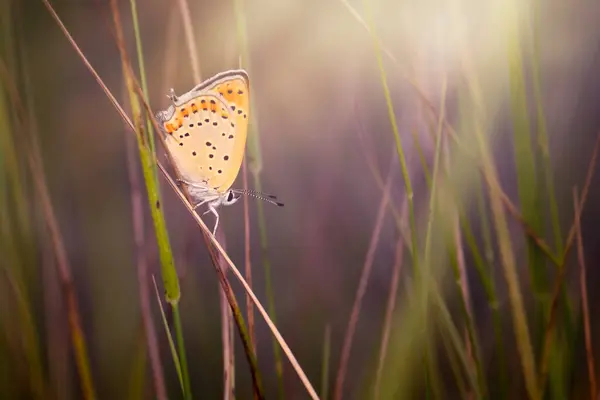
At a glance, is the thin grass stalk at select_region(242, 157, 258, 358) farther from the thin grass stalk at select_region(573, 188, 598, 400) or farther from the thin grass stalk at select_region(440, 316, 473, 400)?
the thin grass stalk at select_region(573, 188, 598, 400)

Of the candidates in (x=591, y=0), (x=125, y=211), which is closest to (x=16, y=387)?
(x=125, y=211)

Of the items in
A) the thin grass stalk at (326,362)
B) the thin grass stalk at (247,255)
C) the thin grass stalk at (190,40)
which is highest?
the thin grass stalk at (190,40)

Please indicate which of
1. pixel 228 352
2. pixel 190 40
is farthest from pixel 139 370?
pixel 190 40

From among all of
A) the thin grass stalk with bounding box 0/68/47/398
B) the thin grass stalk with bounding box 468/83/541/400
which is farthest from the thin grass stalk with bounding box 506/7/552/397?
the thin grass stalk with bounding box 0/68/47/398

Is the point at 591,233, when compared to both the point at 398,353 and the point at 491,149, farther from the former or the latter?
the point at 398,353

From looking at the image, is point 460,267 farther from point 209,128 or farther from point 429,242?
point 209,128

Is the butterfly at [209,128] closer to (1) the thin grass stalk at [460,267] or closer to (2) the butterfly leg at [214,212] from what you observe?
(2) the butterfly leg at [214,212]

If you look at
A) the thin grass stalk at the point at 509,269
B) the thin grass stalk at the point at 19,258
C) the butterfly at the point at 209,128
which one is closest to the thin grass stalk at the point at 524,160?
the thin grass stalk at the point at 509,269
